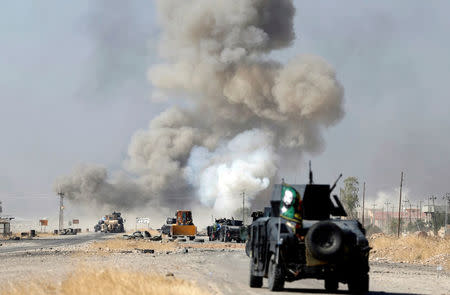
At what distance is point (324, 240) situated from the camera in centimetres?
1667

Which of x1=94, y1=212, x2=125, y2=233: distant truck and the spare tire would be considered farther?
x1=94, y1=212, x2=125, y2=233: distant truck

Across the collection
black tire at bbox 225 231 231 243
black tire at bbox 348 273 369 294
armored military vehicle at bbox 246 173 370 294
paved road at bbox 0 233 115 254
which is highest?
armored military vehicle at bbox 246 173 370 294

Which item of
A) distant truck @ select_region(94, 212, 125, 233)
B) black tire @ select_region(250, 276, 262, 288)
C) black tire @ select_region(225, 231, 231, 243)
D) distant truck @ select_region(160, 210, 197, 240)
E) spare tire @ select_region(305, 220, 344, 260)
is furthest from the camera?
distant truck @ select_region(94, 212, 125, 233)

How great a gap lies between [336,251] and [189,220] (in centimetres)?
6583

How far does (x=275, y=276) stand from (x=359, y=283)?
187cm

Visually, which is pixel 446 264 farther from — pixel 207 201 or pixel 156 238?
pixel 207 201

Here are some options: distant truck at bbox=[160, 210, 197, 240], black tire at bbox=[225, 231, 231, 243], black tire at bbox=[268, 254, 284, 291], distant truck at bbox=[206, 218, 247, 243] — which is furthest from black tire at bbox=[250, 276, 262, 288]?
distant truck at bbox=[160, 210, 197, 240]

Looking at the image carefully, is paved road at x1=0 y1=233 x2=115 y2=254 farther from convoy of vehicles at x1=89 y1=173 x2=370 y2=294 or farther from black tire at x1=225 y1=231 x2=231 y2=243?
convoy of vehicles at x1=89 y1=173 x2=370 y2=294

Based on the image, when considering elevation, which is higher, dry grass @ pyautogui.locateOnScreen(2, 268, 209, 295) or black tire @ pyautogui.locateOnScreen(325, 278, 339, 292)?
dry grass @ pyautogui.locateOnScreen(2, 268, 209, 295)

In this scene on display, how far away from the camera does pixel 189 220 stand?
269 feet

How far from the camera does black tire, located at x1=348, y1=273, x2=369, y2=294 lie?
17328mm

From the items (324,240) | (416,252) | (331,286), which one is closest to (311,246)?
(324,240)

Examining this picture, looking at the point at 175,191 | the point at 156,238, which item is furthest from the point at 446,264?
the point at 175,191

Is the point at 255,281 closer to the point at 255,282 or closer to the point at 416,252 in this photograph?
the point at 255,282
